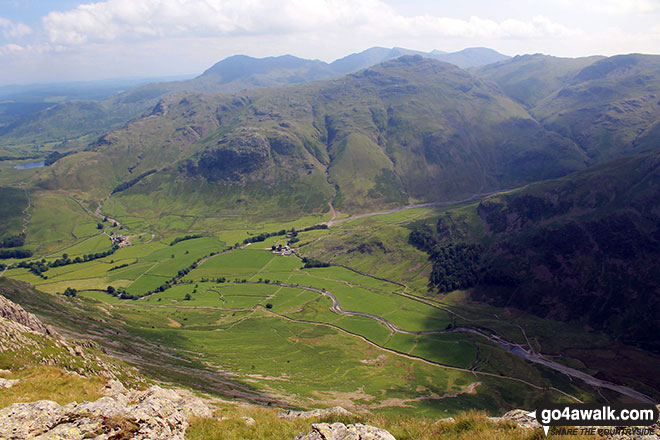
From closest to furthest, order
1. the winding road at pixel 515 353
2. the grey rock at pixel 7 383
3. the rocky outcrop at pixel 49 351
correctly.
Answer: the grey rock at pixel 7 383 → the rocky outcrop at pixel 49 351 → the winding road at pixel 515 353

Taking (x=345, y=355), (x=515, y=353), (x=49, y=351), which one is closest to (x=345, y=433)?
(x=49, y=351)

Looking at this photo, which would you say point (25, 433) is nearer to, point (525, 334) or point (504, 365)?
point (504, 365)

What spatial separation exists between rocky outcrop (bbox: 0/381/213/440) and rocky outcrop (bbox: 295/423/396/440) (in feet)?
30.8

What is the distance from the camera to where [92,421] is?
23047 mm

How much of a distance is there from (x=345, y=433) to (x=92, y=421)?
1650cm

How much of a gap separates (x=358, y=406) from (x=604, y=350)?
115211 millimetres

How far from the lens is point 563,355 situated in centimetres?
14738

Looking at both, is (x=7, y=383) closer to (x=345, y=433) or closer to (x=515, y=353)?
(x=345, y=433)

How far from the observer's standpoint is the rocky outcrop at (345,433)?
24.0m

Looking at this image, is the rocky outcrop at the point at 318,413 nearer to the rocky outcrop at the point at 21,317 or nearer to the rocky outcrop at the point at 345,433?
the rocky outcrop at the point at 345,433

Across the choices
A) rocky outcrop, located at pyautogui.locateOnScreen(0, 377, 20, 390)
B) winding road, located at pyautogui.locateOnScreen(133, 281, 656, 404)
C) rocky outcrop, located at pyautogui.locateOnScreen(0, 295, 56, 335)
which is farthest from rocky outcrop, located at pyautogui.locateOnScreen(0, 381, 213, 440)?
winding road, located at pyautogui.locateOnScreen(133, 281, 656, 404)

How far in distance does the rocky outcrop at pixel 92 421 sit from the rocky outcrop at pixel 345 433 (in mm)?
9397

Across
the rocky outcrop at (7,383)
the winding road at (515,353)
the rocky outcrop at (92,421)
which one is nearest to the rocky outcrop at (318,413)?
the rocky outcrop at (92,421)

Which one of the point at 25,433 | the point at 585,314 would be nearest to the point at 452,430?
the point at 25,433
